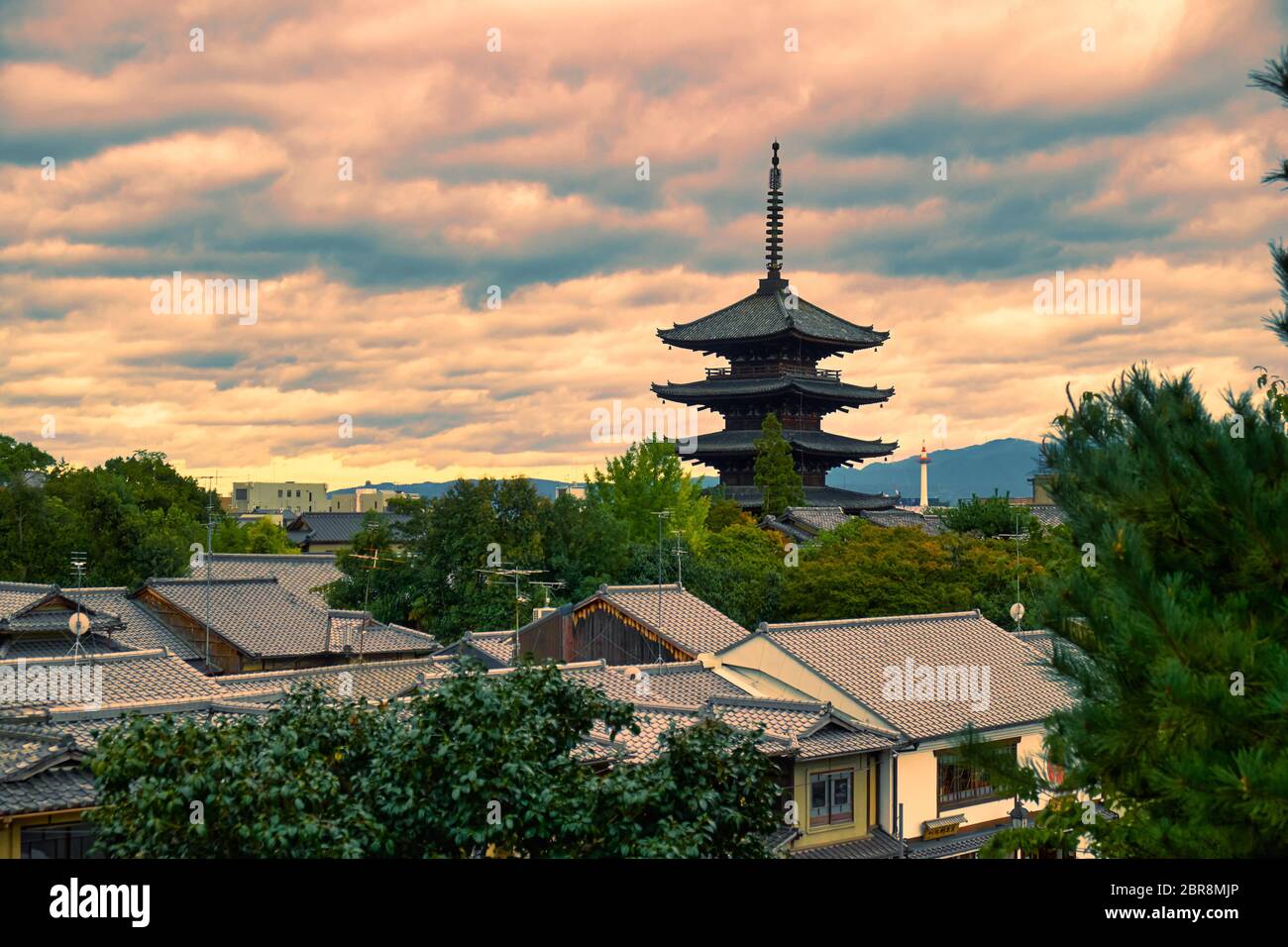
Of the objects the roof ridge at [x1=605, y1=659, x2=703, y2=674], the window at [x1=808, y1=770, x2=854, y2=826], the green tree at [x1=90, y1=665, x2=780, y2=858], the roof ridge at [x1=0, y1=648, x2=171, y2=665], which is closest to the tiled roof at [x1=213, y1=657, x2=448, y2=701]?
the roof ridge at [x1=0, y1=648, x2=171, y2=665]

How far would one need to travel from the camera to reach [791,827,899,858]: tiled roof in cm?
2288

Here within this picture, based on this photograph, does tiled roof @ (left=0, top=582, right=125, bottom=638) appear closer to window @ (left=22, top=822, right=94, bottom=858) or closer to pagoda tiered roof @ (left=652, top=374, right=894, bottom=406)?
window @ (left=22, top=822, right=94, bottom=858)

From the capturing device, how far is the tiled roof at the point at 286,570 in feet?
159

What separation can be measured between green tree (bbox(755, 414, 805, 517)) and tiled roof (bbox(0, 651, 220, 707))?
39.1 m

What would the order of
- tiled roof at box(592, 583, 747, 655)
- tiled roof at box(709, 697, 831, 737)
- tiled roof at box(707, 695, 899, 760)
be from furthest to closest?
tiled roof at box(592, 583, 747, 655) < tiled roof at box(709, 697, 831, 737) < tiled roof at box(707, 695, 899, 760)

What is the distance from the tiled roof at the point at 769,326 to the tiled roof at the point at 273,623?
33.6 metres

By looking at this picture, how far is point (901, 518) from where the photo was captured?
67.2 meters

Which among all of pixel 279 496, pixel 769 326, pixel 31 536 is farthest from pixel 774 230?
pixel 279 496

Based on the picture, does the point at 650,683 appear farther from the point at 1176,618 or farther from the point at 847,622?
the point at 1176,618

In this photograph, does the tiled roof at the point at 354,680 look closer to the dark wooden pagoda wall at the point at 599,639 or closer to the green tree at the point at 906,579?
the dark wooden pagoda wall at the point at 599,639
